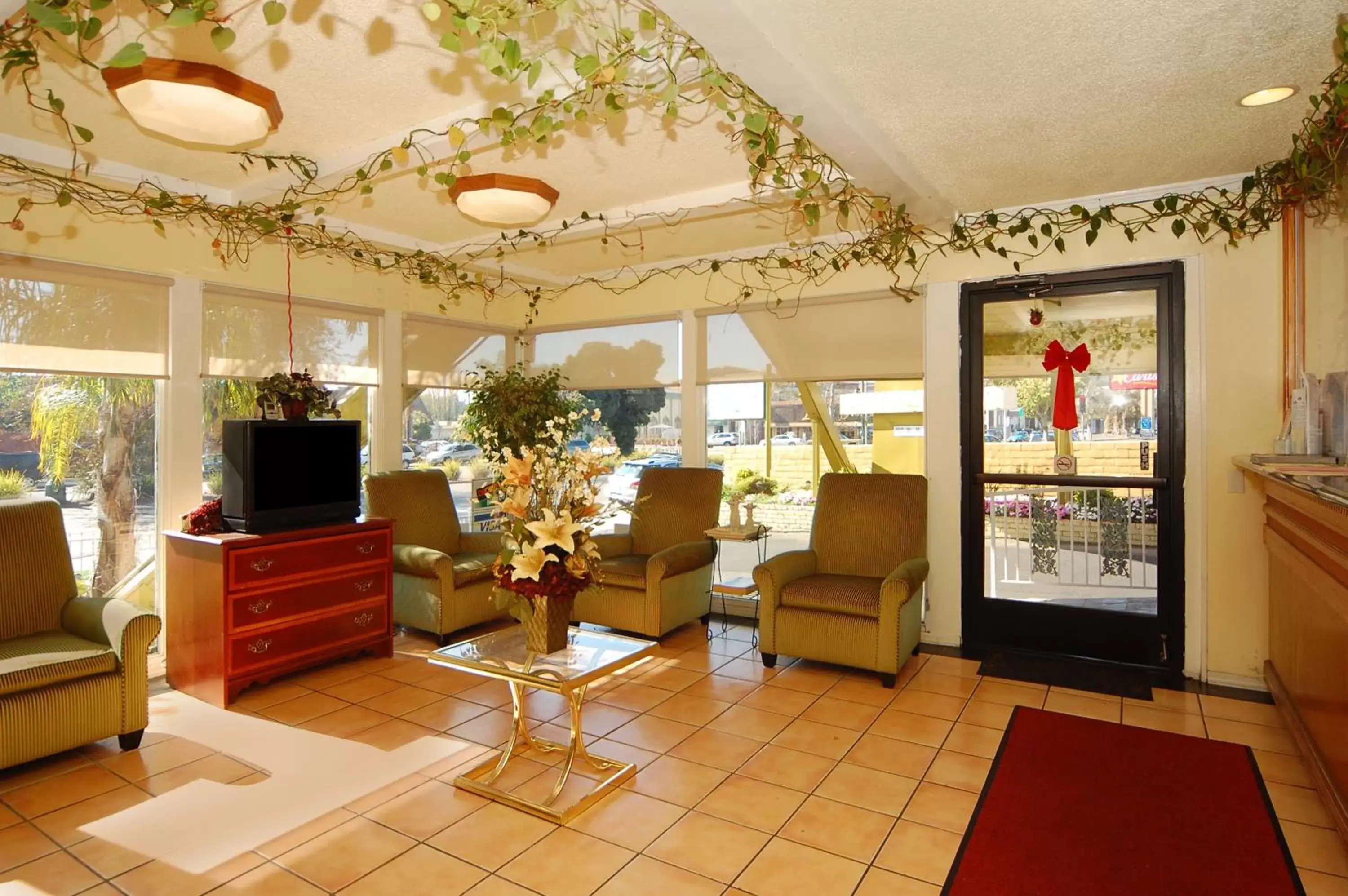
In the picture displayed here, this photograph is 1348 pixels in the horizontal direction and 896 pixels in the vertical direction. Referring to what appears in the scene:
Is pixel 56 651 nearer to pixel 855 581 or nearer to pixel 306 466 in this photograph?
pixel 306 466

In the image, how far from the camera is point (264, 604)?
381 cm

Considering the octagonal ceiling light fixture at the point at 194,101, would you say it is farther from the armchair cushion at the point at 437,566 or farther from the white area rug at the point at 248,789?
the armchair cushion at the point at 437,566

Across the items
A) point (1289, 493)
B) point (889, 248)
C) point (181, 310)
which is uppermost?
point (889, 248)

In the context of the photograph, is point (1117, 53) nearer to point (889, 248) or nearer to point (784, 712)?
point (889, 248)

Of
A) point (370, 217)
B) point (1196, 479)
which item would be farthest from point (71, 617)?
point (1196, 479)

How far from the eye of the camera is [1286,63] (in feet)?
8.26

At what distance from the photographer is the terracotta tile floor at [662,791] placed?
2307mm

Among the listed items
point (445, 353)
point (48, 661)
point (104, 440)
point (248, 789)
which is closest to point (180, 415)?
point (104, 440)

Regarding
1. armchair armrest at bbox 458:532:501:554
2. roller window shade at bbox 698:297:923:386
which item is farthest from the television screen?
roller window shade at bbox 698:297:923:386

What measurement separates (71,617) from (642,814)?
2643 millimetres

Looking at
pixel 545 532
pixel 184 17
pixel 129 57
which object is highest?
pixel 184 17

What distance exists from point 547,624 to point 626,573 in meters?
1.82

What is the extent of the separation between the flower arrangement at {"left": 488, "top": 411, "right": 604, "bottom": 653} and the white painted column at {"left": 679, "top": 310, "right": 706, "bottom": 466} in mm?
2772

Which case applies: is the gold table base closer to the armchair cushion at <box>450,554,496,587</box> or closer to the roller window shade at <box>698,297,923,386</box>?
the armchair cushion at <box>450,554,496,587</box>
